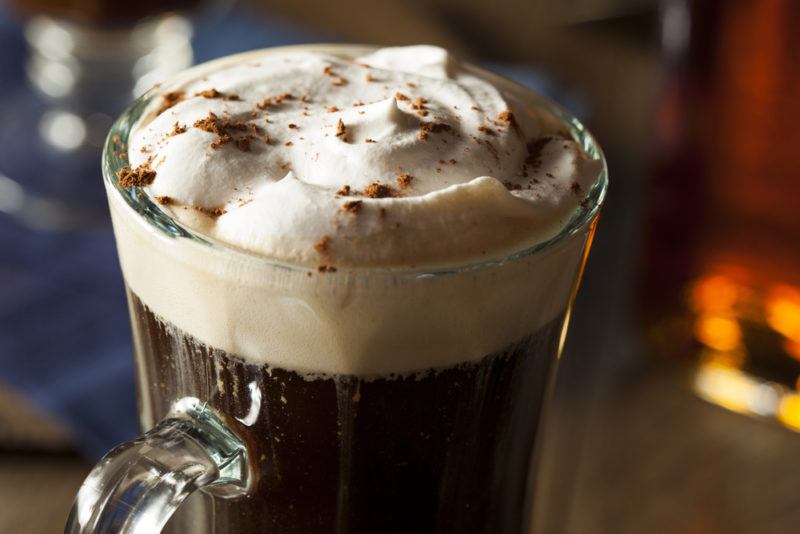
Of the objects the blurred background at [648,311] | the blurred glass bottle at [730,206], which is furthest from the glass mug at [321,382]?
the blurred glass bottle at [730,206]

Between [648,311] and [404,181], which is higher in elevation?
[404,181]

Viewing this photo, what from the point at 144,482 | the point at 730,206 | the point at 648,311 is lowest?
the point at 648,311

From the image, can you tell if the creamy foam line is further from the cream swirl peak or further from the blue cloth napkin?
the blue cloth napkin

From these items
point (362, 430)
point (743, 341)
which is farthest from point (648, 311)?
point (362, 430)

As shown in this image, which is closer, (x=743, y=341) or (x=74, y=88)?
(x=743, y=341)

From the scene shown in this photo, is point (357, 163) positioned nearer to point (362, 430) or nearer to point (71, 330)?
point (362, 430)

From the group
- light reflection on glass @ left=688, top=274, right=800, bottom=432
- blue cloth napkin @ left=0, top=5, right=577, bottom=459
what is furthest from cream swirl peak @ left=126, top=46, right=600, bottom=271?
light reflection on glass @ left=688, top=274, right=800, bottom=432
